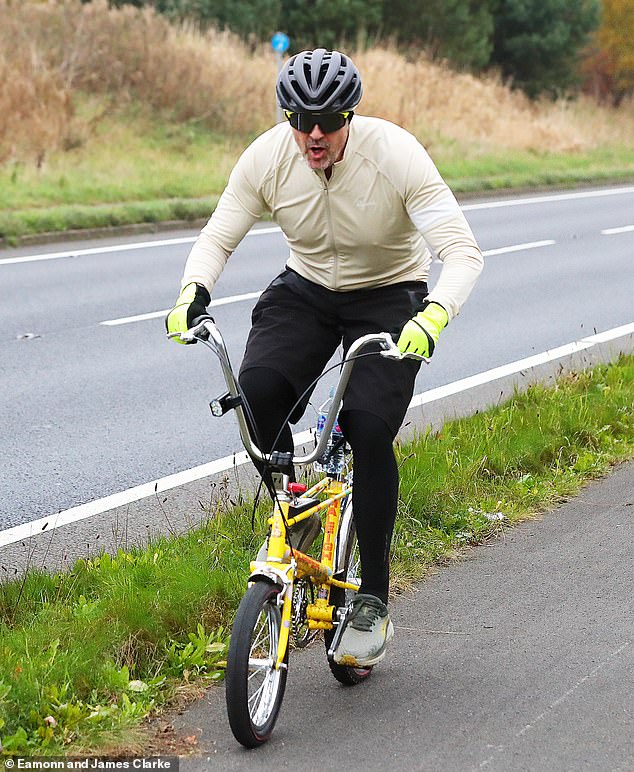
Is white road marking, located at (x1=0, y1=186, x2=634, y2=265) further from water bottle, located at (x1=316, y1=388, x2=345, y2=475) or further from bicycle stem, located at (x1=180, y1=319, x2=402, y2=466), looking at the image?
bicycle stem, located at (x1=180, y1=319, x2=402, y2=466)

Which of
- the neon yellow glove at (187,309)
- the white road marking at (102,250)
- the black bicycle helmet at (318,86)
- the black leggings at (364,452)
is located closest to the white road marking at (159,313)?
the white road marking at (102,250)

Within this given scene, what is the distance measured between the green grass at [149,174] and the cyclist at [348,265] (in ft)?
35.8

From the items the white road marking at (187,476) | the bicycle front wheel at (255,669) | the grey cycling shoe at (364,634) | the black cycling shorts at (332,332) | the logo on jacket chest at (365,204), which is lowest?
the white road marking at (187,476)

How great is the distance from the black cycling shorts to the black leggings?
0.12 ft

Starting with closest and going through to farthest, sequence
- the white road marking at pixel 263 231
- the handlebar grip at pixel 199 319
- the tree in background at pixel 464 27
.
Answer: the handlebar grip at pixel 199 319, the white road marking at pixel 263 231, the tree in background at pixel 464 27

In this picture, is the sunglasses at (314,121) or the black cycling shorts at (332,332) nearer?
the sunglasses at (314,121)

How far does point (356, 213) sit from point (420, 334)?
62 centimetres

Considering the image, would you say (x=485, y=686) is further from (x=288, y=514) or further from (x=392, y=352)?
(x=392, y=352)

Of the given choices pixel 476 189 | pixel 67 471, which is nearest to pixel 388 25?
pixel 476 189

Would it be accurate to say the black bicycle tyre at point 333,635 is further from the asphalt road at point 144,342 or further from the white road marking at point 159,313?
the white road marking at point 159,313

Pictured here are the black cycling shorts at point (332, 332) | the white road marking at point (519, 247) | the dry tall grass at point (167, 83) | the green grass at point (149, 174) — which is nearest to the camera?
the black cycling shorts at point (332, 332)

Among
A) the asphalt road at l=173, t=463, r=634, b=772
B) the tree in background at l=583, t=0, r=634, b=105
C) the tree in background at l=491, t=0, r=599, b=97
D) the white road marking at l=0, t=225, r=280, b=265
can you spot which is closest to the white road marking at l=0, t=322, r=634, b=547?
the asphalt road at l=173, t=463, r=634, b=772

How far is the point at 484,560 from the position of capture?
5.16m

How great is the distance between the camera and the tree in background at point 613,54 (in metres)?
43.5
